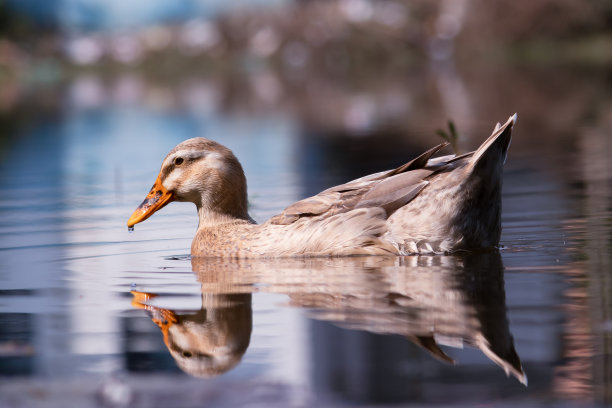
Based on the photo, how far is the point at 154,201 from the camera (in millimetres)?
7305

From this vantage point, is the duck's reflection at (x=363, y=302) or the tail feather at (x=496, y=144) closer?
the duck's reflection at (x=363, y=302)

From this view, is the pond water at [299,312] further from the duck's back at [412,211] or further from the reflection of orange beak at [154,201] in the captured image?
the reflection of orange beak at [154,201]

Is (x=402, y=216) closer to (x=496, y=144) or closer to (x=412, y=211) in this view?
(x=412, y=211)

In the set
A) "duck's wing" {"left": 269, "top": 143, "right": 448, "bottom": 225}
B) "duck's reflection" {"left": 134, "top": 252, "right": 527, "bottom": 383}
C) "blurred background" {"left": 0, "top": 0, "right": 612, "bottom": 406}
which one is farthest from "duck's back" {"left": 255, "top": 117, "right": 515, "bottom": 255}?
"blurred background" {"left": 0, "top": 0, "right": 612, "bottom": 406}

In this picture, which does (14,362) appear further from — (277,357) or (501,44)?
(501,44)

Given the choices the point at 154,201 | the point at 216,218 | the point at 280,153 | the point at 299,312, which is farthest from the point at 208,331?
the point at 280,153

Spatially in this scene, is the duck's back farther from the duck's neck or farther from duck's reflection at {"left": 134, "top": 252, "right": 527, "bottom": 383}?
the duck's neck

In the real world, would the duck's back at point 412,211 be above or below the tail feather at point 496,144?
below

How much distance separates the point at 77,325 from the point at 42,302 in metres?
0.71

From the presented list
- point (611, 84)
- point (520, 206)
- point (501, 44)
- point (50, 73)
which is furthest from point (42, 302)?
point (50, 73)

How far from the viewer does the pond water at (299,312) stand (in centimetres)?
401

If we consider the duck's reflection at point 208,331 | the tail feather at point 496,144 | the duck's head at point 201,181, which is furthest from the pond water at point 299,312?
the tail feather at point 496,144

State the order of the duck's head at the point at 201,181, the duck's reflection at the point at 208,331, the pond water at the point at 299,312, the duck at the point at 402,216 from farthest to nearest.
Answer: the duck's head at the point at 201,181 < the duck at the point at 402,216 < the duck's reflection at the point at 208,331 < the pond water at the point at 299,312

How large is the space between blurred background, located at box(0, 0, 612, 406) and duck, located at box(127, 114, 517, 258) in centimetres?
38
